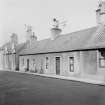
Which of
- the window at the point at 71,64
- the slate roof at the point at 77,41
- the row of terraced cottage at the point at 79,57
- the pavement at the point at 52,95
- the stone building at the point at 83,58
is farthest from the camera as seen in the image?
the window at the point at 71,64

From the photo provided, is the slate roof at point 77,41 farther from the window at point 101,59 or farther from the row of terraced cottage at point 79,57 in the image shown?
the window at point 101,59

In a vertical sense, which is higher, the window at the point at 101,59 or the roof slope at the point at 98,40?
the roof slope at the point at 98,40

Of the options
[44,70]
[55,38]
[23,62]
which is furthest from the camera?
[23,62]

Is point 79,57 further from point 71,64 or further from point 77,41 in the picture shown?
point 77,41

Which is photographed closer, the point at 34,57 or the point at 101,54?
the point at 101,54

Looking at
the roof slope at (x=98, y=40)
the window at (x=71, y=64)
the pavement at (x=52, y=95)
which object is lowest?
the pavement at (x=52, y=95)

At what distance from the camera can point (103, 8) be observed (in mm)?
18922

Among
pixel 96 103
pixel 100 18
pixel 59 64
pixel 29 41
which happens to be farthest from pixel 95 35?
pixel 29 41

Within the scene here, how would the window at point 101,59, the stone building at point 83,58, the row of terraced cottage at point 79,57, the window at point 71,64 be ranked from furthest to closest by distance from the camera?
the window at point 71,64, the row of terraced cottage at point 79,57, the stone building at point 83,58, the window at point 101,59

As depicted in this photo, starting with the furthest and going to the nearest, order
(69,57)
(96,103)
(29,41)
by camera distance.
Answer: (29,41)
(69,57)
(96,103)

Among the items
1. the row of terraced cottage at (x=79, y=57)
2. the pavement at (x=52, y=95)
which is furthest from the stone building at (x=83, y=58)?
the pavement at (x=52, y=95)

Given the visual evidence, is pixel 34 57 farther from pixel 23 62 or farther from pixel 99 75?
pixel 99 75

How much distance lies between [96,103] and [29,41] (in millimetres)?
34946

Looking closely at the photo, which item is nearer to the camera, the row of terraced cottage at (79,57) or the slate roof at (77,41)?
the row of terraced cottage at (79,57)
